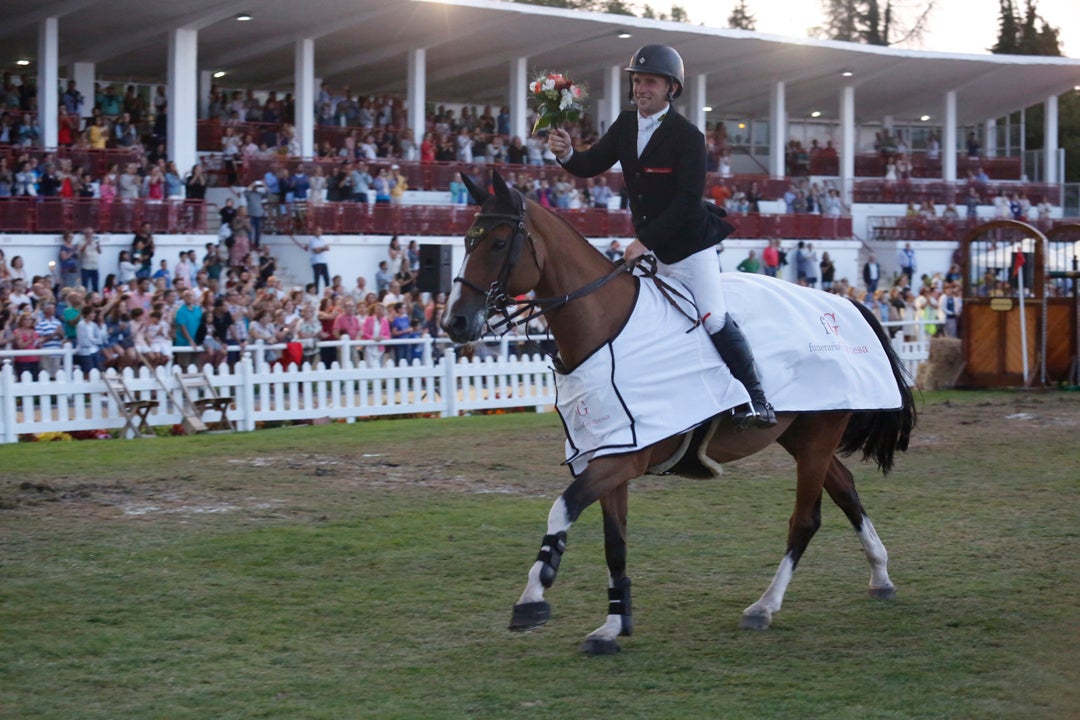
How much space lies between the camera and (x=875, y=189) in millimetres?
41781

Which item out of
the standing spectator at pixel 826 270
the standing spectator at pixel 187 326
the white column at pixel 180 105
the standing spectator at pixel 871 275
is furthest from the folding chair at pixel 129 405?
the standing spectator at pixel 871 275

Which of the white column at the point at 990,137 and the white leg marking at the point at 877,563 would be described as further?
the white column at the point at 990,137

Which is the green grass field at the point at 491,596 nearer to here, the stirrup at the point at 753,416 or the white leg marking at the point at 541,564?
the white leg marking at the point at 541,564

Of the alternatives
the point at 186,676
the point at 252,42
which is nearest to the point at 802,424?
the point at 186,676

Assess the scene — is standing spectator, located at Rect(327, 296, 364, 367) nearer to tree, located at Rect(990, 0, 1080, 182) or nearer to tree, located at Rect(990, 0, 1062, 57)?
tree, located at Rect(990, 0, 1080, 182)

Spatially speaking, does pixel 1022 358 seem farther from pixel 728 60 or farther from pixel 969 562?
pixel 728 60

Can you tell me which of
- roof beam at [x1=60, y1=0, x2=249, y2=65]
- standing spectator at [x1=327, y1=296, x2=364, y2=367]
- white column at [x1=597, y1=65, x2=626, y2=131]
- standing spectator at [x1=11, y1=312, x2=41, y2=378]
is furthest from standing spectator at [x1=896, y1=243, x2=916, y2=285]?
standing spectator at [x1=11, y1=312, x2=41, y2=378]

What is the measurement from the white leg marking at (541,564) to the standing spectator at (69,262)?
17.7m

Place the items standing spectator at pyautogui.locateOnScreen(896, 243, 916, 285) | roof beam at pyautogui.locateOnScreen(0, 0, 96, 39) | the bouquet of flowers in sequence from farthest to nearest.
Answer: standing spectator at pyautogui.locateOnScreen(896, 243, 916, 285)
roof beam at pyautogui.locateOnScreen(0, 0, 96, 39)
the bouquet of flowers

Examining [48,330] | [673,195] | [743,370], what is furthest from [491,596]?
[48,330]

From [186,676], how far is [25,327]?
12.4 m

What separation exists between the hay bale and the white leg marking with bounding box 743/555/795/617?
16.3 metres

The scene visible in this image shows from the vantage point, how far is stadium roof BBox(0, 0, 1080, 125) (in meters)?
29.2

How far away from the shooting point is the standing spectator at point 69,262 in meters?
21.8
